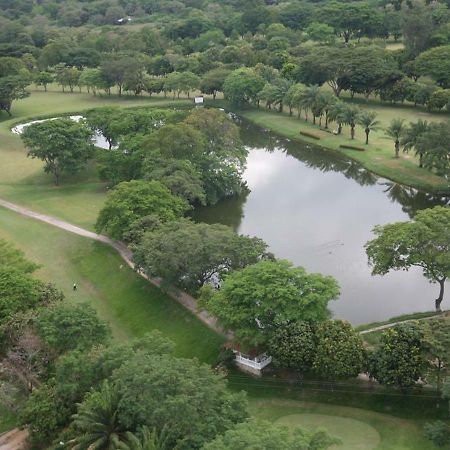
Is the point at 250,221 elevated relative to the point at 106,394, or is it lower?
lower

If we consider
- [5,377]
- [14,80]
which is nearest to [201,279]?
[5,377]

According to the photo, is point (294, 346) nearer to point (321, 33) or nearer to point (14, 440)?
point (14, 440)

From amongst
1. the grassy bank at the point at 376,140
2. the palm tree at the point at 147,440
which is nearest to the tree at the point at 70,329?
the palm tree at the point at 147,440

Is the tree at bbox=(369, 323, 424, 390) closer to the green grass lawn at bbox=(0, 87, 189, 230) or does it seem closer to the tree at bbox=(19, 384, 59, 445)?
the tree at bbox=(19, 384, 59, 445)

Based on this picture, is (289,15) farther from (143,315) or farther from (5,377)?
(5,377)

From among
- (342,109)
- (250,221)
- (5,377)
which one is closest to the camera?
(5,377)

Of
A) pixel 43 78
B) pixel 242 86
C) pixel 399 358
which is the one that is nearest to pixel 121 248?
pixel 399 358

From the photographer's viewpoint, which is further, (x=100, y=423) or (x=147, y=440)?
(x=100, y=423)
